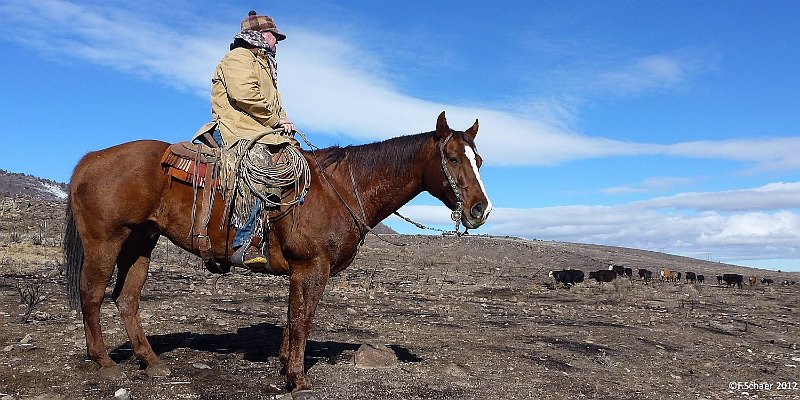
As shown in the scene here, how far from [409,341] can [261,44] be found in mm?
4612

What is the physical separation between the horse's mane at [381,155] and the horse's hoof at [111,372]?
9.49 ft

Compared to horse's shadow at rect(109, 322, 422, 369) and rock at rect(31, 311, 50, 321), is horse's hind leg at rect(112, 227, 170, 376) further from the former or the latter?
rock at rect(31, 311, 50, 321)

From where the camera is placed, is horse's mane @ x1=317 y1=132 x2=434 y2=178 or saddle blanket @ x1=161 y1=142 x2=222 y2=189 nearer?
saddle blanket @ x1=161 y1=142 x2=222 y2=189

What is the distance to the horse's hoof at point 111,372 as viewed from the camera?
19.6 ft

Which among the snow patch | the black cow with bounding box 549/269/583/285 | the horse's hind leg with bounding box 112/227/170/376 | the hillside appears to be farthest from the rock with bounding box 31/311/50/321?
the snow patch

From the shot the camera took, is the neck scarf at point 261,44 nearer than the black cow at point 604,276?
Yes

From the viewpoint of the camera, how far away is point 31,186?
60.7 meters

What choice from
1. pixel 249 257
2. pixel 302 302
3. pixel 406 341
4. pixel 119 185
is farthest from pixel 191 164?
pixel 406 341

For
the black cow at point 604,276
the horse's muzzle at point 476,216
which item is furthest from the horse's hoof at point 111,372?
the black cow at point 604,276

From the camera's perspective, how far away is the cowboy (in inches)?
236

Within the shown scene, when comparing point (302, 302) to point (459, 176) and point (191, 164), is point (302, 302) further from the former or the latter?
point (459, 176)

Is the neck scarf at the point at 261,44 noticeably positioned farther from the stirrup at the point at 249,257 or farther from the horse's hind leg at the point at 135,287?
the horse's hind leg at the point at 135,287

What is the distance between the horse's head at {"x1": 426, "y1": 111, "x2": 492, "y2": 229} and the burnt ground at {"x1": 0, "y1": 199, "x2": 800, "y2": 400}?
1830 millimetres

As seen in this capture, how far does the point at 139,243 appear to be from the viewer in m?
6.72
